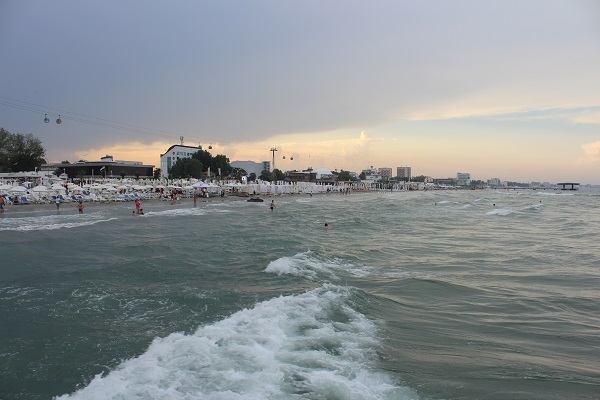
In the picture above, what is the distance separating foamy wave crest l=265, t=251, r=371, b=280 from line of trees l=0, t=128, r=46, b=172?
72.1m

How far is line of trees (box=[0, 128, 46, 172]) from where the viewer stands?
217ft

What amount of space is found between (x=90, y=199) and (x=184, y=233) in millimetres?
30001

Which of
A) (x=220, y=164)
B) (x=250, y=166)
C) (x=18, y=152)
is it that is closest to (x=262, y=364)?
(x=18, y=152)

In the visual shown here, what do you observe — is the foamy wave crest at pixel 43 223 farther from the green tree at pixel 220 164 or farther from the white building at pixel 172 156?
the white building at pixel 172 156

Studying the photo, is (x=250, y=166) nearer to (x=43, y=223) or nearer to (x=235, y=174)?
(x=235, y=174)

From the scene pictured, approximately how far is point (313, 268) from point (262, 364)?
6.88 meters

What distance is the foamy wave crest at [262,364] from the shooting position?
16.6 ft

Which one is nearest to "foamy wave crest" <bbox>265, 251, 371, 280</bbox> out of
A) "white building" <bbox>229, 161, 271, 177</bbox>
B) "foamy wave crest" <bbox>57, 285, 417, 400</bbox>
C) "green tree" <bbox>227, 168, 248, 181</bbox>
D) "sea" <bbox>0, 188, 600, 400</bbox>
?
"sea" <bbox>0, 188, 600, 400</bbox>

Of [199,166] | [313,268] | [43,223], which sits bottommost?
[313,268]

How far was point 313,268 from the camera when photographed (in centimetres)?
1264

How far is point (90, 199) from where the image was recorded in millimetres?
45469

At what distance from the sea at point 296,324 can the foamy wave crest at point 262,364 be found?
27 mm

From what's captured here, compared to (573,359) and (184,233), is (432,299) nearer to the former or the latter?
(573,359)

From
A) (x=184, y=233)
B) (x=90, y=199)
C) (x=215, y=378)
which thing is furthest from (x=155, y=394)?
(x=90, y=199)
